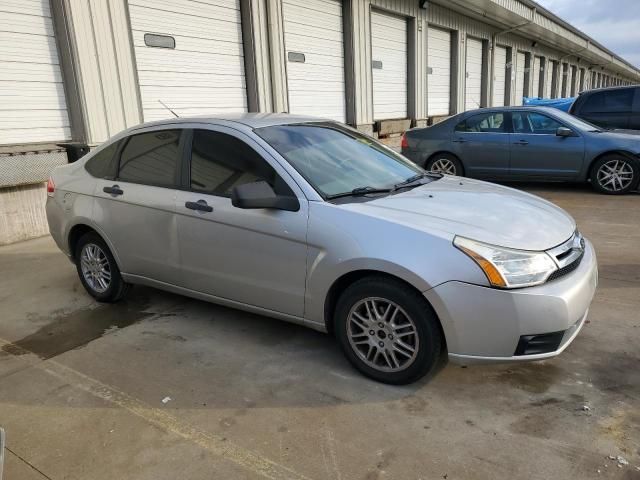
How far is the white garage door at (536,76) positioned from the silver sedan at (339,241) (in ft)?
89.8

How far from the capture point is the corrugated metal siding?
759cm

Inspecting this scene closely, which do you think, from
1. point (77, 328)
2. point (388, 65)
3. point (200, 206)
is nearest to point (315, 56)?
point (388, 65)

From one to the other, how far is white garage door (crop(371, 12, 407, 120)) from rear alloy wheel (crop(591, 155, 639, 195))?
23.8 ft

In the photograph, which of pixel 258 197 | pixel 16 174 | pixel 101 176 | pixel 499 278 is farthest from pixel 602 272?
pixel 16 174

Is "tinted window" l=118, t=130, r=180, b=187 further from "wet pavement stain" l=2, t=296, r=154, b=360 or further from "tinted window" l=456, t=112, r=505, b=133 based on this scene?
"tinted window" l=456, t=112, r=505, b=133

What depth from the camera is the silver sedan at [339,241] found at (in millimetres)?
2846

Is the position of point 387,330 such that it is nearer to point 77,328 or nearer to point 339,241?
point 339,241

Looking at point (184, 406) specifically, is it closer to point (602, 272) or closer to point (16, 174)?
point (602, 272)

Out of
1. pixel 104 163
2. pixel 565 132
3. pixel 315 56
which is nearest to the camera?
pixel 104 163

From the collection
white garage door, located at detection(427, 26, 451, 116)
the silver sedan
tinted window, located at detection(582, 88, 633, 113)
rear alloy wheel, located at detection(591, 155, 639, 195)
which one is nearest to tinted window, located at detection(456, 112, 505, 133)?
rear alloy wheel, located at detection(591, 155, 639, 195)

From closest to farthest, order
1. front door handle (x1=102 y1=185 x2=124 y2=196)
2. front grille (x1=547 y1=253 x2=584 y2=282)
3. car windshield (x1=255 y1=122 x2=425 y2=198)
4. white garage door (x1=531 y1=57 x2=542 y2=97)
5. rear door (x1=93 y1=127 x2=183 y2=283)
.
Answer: front grille (x1=547 y1=253 x2=584 y2=282) < car windshield (x1=255 y1=122 x2=425 y2=198) < rear door (x1=93 y1=127 x2=183 y2=283) < front door handle (x1=102 y1=185 x2=124 y2=196) < white garage door (x1=531 y1=57 x2=542 y2=97)

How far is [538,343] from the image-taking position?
2.86 meters

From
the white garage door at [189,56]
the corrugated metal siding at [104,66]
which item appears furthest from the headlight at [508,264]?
the white garage door at [189,56]

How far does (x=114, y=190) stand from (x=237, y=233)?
4.68 ft
